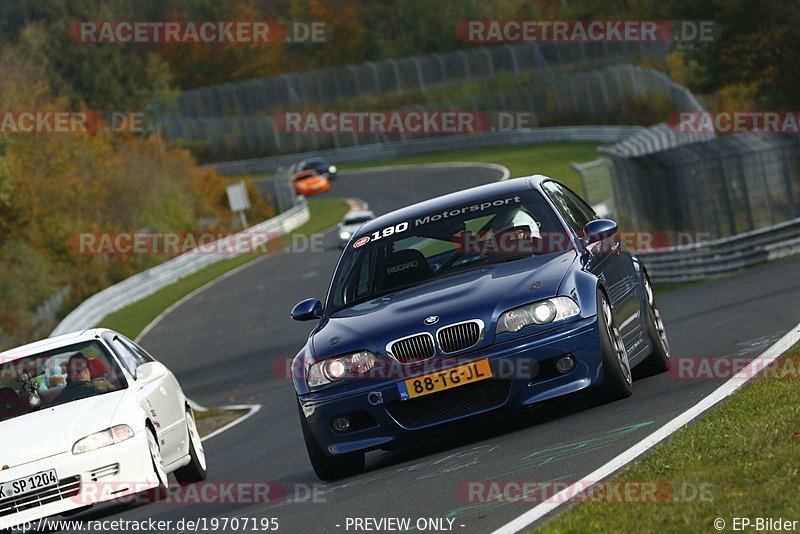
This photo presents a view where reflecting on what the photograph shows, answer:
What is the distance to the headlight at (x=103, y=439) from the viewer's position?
406 inches

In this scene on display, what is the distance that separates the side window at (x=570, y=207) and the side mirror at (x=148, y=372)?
349 centimetres

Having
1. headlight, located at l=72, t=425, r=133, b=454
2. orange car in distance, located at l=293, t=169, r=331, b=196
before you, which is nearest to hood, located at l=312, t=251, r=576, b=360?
headlight, located at l=72, t=425, r=133, b=454

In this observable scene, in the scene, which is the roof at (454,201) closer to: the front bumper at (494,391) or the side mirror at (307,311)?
the side mirror at (307,311)

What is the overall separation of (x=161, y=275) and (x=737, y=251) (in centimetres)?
2640

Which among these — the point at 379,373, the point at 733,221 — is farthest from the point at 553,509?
the point at 733,221

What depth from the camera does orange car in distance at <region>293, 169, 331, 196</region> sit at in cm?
7275

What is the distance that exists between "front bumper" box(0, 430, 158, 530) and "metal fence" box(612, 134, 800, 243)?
18.1 m

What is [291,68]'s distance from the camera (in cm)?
12138

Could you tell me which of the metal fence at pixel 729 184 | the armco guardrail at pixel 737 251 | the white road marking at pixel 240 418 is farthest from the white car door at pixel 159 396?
the metal fence at pixel 729 184

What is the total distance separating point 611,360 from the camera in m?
9.23

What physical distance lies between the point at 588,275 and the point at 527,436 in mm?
1105

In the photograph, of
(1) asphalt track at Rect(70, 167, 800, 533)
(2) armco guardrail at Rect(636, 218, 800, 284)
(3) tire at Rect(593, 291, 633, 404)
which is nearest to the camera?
(1) asphalt track at Rect(70, 167, 800, 533)

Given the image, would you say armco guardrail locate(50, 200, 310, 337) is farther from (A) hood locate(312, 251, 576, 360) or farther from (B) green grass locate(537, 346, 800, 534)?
(B) green grass locate(537, 346, 800, 534)

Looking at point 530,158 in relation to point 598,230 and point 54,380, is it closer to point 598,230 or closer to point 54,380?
point 54,380
